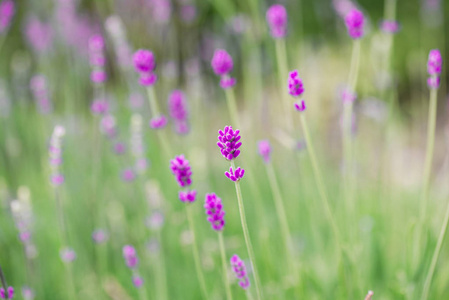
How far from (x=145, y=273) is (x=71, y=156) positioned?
166cm

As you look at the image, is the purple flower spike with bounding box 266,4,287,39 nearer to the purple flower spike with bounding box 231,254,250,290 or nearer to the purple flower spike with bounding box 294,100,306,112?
the purple flower spike with bounding box 294,100,306,112

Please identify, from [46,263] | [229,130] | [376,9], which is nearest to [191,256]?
[46,263]

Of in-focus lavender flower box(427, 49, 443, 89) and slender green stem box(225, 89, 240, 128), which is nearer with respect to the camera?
in-focus lavender flower box(427, 49, 443, 89)

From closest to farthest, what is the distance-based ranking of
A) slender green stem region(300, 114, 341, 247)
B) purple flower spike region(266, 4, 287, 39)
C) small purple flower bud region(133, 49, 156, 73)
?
slender green stem region(300, 114, 341, 247) < small purple flower bud region(133, 49, 156, 73) < purple flower spike region(266, 4, 287, 39)

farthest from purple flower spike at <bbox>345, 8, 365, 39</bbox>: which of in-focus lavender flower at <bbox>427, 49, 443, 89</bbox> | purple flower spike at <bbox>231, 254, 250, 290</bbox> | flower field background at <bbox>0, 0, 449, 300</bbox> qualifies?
purple flower spike at <bbox>231, 254, 250, 290</bbox>

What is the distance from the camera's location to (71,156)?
343cm

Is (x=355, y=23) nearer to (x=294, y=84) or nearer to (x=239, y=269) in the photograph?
(x=294, y=84)

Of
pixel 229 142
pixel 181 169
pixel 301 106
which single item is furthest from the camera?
pixel 301 106

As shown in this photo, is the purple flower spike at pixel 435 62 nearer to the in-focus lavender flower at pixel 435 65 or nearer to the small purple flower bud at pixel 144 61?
the in-focus lavender flower at pixel 435 65

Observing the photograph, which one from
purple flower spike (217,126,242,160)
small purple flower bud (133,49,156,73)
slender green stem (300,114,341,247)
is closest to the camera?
purple flower spike (217,126,242,160)

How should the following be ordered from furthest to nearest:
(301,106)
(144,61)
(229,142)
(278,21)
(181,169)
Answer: (278,21) < (144,61) < (301,106) < (181,169) < (229,142)

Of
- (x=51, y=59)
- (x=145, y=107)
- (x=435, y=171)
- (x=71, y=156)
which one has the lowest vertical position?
(x=435, y=171)

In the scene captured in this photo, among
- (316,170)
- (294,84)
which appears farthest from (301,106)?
(316,170)

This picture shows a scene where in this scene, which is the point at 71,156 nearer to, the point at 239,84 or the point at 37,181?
the point at 37,181
